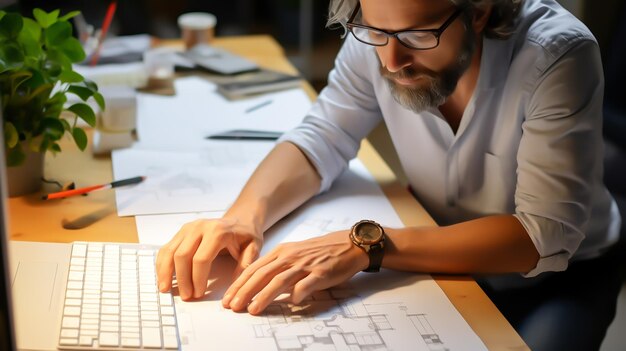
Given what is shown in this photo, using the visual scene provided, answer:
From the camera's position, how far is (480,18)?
1.23 metres

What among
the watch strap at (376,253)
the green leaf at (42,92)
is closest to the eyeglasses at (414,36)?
the watch strap at (376,253)

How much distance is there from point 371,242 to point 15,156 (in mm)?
647

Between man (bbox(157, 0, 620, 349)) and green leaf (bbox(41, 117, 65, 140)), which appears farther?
green leaf (bbox(41, 117, 65, 140))

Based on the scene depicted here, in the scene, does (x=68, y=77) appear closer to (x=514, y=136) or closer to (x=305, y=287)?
(x=305, y=287)

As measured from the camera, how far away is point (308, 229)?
1249 mm

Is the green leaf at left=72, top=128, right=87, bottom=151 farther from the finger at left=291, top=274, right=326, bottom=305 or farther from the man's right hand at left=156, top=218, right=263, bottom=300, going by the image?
the finger at left=291, top=274, right=326, bottom=305

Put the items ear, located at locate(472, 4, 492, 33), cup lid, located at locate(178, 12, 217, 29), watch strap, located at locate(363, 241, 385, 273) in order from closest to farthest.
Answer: watch strap, located at locate(363, 241, 385, 273)
ear, located at locate(472, 4, 492, 33)
cup lid, located at locate(178, 12, 217, 29)

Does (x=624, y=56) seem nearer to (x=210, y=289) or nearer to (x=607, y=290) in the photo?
(x=607, y=290)

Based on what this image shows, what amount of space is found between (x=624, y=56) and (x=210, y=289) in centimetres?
85

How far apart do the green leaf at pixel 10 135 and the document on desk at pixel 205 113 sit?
15.4 inches

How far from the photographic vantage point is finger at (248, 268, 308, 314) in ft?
3.23

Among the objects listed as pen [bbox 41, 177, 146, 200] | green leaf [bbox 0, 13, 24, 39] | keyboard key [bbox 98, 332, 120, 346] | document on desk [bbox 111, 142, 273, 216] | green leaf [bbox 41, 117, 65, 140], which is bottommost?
document on desk [bbox 111, 142, 273, 216]

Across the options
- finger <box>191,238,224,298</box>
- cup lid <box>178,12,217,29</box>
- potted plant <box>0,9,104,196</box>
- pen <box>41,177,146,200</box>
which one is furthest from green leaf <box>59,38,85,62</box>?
cup lid <box>178,12,217,29</box>

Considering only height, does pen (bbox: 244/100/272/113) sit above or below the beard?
below
